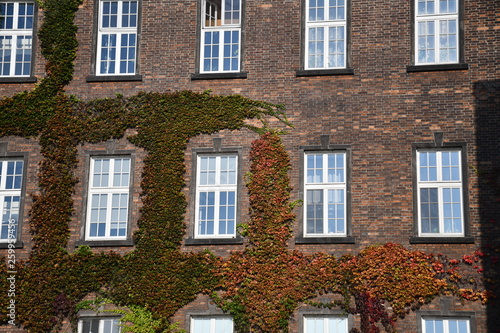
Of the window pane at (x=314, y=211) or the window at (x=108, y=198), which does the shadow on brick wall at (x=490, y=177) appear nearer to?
the window pane at (x=314, y=211)

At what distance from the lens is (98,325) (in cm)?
2230

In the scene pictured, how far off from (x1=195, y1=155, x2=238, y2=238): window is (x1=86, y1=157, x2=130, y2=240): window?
1869 mm

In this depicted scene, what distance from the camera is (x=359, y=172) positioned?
22.4 meters

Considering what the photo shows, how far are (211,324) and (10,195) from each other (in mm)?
6227

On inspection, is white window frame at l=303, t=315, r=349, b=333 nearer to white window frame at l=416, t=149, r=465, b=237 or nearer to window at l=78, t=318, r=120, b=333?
white window frame at l=416, t=149, r=465, b=237

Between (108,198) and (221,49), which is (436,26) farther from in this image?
(108,198)

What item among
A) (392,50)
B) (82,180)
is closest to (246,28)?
(392,50)

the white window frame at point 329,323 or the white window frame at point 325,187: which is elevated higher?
the white window frame at point 325,187

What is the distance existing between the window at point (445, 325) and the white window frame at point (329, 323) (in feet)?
6.12

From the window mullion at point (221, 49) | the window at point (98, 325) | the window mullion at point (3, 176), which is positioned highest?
the window mullion at point (221, 49)

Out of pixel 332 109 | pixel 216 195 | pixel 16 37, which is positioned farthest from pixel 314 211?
pixel 16 37

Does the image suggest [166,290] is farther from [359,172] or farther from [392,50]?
[392,50]

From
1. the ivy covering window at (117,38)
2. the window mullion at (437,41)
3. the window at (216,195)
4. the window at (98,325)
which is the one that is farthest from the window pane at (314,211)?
the ivy covering window at (117,38)

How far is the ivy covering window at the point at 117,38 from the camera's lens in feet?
78.8
